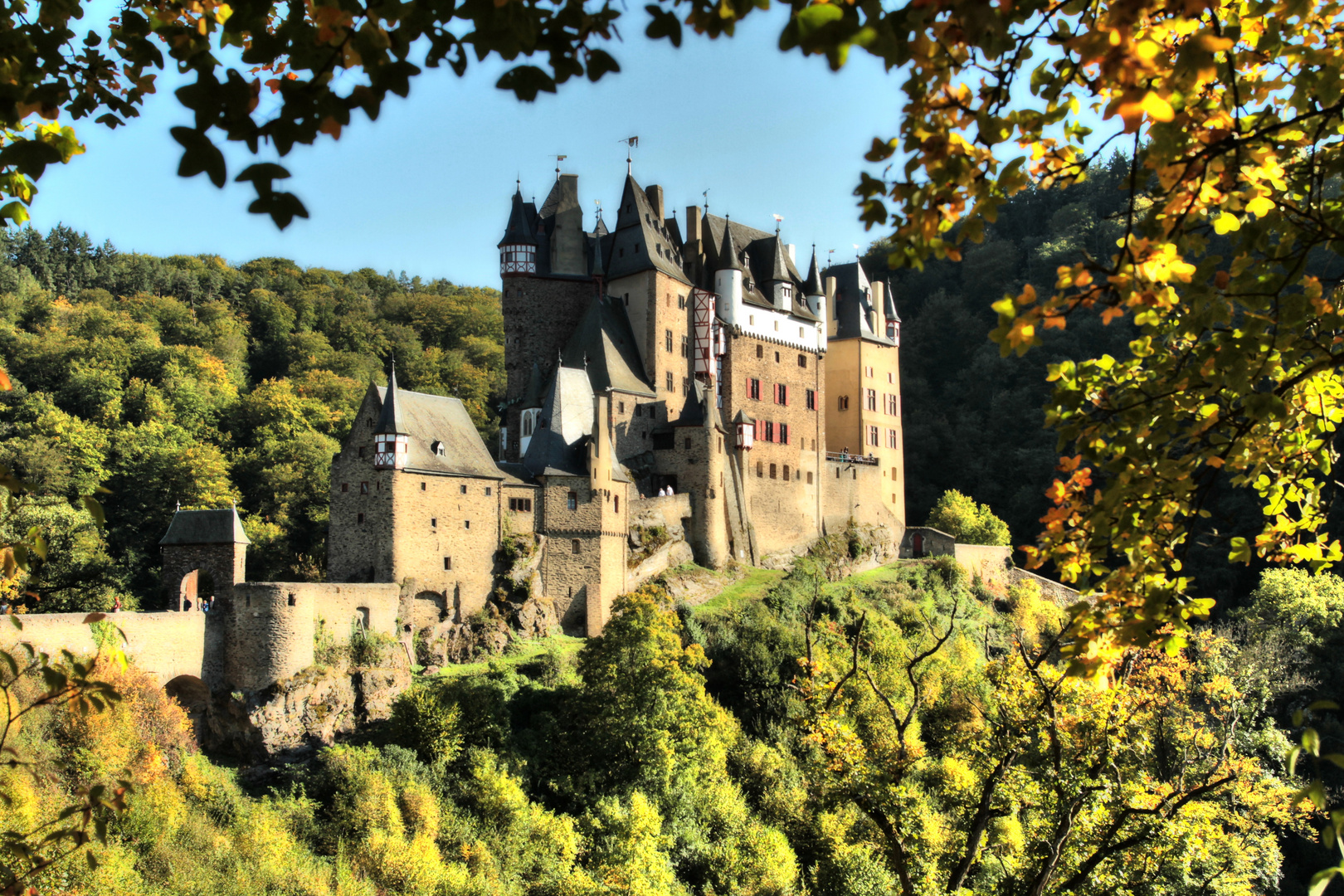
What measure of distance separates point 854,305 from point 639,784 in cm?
3257

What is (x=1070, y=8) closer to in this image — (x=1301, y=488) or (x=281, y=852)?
(x=1301, y=488)

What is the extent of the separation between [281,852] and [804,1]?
26734mm

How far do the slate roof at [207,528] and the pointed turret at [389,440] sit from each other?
4344 mm

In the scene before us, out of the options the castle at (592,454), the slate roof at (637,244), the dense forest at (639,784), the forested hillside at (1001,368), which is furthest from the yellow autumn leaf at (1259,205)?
the forested hillside at (1001,368)

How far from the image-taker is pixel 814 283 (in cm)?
5622

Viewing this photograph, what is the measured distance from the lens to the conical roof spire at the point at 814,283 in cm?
5600

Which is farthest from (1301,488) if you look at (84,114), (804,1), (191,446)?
(191,446)

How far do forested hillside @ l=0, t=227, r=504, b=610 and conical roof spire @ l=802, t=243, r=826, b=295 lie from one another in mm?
18031

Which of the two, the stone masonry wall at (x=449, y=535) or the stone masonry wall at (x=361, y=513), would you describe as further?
the stone masonry wall at (x=449, y=535)

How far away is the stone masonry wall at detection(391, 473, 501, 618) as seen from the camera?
35188mm

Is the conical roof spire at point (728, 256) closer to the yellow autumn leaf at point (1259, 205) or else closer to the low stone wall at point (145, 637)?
the low stone wall at point (145, 637)

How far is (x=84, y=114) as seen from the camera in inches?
267

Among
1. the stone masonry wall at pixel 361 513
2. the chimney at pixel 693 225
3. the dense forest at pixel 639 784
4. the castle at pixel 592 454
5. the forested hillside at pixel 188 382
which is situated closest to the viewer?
the dense forest at pixel 639 784

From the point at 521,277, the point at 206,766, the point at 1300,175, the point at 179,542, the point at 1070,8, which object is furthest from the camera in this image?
the point at 521,277
